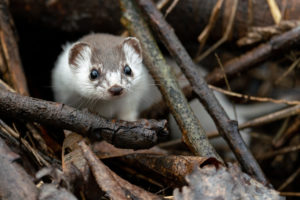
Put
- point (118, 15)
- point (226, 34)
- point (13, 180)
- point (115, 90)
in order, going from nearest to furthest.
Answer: point (13, 180) → point (115, 90) → point (226, 34) → point (118, 15)

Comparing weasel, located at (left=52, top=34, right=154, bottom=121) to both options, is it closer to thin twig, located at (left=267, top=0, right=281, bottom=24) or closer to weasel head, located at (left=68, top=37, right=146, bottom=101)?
weasel head, located at (left=68, top=37, right=146, bottom=101)

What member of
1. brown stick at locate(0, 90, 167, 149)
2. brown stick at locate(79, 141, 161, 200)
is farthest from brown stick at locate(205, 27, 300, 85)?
brown stick at locate(79, 141, 161, 200)

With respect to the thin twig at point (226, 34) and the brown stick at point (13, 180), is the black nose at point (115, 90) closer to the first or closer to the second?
the brown stick at point (13, 180)

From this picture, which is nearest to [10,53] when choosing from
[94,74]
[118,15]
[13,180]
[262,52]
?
[94,74]

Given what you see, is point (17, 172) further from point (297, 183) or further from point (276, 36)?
point (297, 183)

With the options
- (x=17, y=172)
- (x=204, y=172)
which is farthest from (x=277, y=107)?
(x=17, y=172)

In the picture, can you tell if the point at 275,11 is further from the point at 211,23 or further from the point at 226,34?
the point at 211,23
